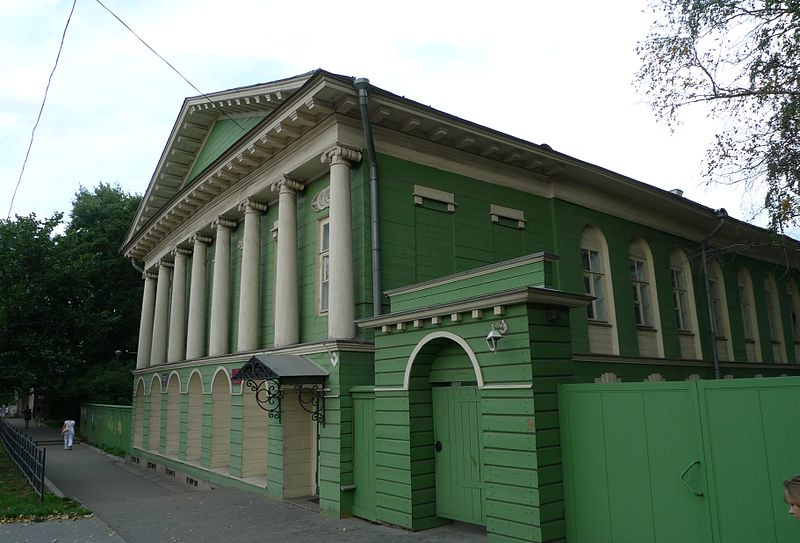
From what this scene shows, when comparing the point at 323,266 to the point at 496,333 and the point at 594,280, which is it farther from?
the point at 594,280

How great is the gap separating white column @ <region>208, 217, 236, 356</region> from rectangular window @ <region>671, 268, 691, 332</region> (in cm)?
1367

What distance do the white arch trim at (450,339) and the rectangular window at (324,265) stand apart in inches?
151

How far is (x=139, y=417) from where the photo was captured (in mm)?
23281

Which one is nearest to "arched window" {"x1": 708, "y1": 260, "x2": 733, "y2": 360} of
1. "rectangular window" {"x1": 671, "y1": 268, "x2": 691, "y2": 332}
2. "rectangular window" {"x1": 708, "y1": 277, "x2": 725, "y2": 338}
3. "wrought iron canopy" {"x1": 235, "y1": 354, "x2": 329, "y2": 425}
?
"rectangular window" {"x1": 708, "y1": 277, "x2": 725, "y2": 338}

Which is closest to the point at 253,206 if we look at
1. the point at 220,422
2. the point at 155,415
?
the point at 220,422

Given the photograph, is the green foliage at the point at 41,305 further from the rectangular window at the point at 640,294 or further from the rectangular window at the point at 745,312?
the rectangular window at the point at 745,312

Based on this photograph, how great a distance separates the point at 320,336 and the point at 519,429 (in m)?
6.19

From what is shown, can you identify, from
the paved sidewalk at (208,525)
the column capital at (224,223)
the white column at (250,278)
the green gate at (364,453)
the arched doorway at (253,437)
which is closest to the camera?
the paved sidewalk at (208,525)

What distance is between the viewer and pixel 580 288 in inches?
632

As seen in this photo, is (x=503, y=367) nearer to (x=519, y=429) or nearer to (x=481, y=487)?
(x=519, y=429)

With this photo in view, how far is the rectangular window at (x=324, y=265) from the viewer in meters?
13.3

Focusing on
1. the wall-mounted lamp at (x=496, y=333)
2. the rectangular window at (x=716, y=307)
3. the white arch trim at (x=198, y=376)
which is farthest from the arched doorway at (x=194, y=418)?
the rectangular window at (x=716, y=307)

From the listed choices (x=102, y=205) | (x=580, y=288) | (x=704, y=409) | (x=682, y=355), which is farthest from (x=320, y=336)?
(x=102, y=205)

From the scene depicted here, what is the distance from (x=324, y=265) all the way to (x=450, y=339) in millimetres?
4987
